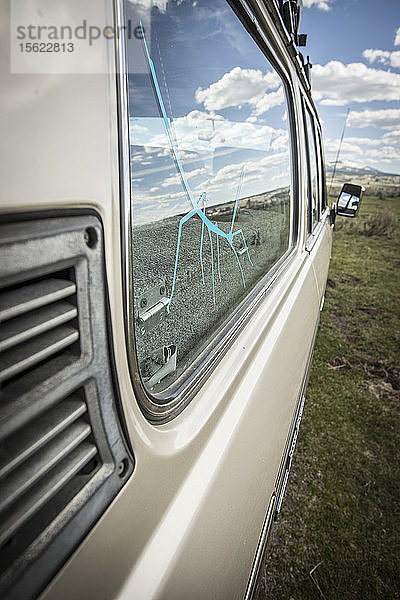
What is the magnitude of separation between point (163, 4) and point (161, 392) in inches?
30.0

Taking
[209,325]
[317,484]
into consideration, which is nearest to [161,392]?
[209,325]

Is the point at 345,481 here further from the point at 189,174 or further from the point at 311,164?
the point at 189,174

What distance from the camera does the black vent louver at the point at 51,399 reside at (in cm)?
43

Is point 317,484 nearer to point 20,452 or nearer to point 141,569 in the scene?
point 141,569

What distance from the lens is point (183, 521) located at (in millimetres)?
675

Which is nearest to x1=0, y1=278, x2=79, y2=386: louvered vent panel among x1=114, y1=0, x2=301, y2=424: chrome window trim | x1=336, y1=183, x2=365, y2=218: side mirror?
x1=114, y1=0, x2=301, y2=424: chrome window trim

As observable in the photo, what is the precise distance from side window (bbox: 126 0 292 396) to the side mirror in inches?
144

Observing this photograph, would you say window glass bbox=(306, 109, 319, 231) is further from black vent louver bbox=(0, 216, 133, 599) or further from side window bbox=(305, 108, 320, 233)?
black vent louver bbox=(0, 216, 133, 599)

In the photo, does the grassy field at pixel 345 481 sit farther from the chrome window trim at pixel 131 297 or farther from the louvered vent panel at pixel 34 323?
the louvered vent panel at pixel 34 323

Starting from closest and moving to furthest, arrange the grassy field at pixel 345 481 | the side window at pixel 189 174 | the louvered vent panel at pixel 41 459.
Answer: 1. the louvered vent panel at pixel 41 459
2. the side window at pixel 189 174
3. the grassy field at pixel 345 481

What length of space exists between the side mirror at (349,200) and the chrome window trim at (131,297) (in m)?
3.24

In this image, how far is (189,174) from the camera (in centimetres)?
99

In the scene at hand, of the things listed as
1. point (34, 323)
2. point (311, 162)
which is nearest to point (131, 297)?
point (34, 323)

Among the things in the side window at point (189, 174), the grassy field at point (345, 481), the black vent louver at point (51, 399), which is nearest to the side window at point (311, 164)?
the side window at point (189, 174)
